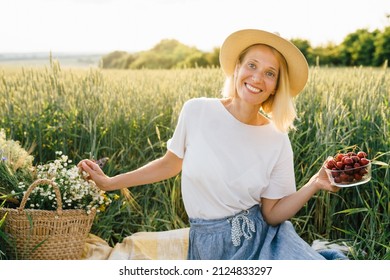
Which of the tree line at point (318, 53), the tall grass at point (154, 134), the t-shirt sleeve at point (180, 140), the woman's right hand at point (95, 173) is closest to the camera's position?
the t-shirt sleeve at point (180, 140)

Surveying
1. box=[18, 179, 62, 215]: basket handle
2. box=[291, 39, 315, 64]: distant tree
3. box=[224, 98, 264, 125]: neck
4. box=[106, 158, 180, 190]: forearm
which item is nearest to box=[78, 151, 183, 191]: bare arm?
box=[106, 158, 180, 190]: forearm

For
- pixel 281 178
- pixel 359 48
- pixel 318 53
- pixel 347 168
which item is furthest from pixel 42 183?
pixel 318 53

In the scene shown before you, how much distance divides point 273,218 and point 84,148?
1.57 metres

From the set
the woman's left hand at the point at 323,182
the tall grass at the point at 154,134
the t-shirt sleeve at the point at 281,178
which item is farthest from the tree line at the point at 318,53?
the woman's left hand at the point at 323,182

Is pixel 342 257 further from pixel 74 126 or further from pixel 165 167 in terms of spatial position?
pixel 74 126

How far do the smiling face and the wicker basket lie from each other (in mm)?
969

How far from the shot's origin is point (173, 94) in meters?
4.51

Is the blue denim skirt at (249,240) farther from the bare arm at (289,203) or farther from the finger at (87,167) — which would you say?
the finger at (87,167)

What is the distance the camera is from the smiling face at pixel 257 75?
2.64 meters

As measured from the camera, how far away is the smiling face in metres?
2.64

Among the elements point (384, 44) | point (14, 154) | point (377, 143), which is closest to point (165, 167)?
point (14, 154)

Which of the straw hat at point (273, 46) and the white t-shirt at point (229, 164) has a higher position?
the straw hat at point (273, 46)

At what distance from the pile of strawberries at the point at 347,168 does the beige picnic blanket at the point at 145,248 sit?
41.6 inches

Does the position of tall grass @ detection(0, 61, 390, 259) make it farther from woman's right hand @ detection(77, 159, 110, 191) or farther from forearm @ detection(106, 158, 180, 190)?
forearm @ detection(106, 158, 180, 190)
